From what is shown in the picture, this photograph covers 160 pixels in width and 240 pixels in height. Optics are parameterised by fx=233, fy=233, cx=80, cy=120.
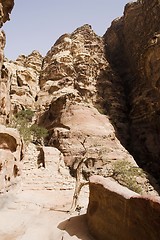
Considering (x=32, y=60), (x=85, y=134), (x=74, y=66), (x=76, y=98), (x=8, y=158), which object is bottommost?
(x=8, y=158)

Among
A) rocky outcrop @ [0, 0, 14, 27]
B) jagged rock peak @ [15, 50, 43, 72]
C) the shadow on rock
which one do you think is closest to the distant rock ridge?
jagged rock peak @ [15, 50, 43, 72]

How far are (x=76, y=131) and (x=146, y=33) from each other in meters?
26.5

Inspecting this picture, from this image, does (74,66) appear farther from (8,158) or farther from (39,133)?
(8,158)

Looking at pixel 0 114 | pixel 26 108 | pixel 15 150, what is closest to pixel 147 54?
pixel 26 108

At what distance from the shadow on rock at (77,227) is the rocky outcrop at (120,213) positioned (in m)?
0.26

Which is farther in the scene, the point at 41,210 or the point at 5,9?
the point at 5,9

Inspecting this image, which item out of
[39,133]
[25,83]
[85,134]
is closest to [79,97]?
[85,134]

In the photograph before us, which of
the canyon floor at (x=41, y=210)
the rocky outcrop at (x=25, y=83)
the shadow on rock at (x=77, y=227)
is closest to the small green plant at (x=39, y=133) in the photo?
the rocky outcrop at (x=25, y=83)

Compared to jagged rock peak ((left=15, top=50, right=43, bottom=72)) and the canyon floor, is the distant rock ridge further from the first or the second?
the canyon floor

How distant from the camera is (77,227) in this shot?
8430 mm

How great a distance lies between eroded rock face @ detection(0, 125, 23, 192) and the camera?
12016 millimetres

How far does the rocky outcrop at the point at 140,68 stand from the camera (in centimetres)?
3042

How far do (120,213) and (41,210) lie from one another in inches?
226

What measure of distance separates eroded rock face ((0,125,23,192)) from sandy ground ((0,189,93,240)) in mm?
687
